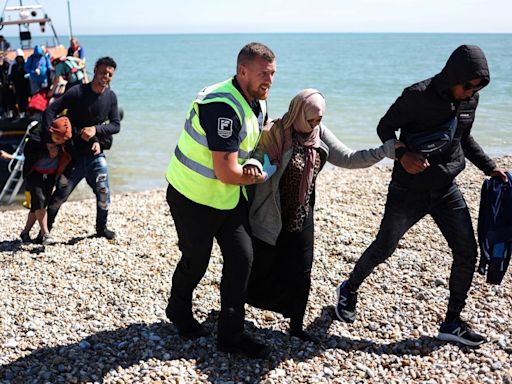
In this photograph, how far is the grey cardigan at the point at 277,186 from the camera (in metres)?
3.44

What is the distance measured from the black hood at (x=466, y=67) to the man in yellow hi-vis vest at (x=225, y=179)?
1.06 meters

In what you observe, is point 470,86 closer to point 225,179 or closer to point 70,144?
point 225,179

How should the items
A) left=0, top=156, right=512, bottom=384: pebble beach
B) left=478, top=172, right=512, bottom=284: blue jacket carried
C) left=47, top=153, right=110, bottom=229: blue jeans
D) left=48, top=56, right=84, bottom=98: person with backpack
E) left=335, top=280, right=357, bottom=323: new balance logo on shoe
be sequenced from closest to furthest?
left=0, top=156, right=512, bottom=384: pebble beach < left=478, top=172, right=512, bottom=284: blue jacket carried < left=335, top=280, right=357, bottom=323: new balance logo on shoe < left=47, top=153, right=110, bottom=229: blue jeans < left=48, top=56, right=84, bottom=98: person with backpack

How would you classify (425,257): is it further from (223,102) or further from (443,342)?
(223,102)

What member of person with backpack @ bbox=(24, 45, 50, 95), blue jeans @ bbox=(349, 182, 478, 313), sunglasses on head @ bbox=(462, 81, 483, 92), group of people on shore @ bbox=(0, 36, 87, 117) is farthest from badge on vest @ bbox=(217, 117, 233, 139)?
person with backpack @ bbox=(24, 45, 50, 95)

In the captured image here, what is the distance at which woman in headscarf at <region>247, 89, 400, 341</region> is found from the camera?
11.0ft

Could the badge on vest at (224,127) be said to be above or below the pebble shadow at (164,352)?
above

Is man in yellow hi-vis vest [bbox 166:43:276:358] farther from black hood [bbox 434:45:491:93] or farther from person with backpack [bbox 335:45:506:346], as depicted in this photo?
black hood [bbox 434:45:491:93]

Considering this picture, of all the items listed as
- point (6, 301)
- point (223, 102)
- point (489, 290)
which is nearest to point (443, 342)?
point (489, 290)

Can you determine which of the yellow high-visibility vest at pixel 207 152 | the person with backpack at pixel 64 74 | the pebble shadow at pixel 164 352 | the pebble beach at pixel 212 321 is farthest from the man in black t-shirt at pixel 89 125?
the person with backpack at pixel 64 74

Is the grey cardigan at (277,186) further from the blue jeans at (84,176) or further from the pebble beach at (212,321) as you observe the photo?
the blue jeans at (84,176)

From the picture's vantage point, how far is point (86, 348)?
12.4ft

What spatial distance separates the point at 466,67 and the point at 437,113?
0.32 metres

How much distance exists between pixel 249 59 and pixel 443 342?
7.45 ft
